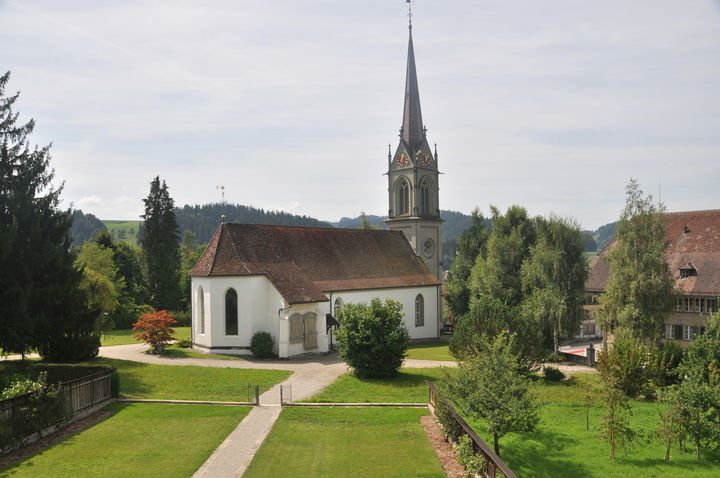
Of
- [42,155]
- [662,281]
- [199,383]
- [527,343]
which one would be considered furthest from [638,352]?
[42,155]

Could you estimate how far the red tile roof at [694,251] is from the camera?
40938 mm

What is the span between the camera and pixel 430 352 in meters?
42.2

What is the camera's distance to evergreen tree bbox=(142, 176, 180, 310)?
63.6m

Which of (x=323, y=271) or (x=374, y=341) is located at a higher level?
(x=323, y=271)

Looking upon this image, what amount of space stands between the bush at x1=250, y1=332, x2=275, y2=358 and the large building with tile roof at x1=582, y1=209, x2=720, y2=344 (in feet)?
81.6

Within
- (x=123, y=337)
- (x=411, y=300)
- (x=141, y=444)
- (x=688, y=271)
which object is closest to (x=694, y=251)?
(x=688, y=271)

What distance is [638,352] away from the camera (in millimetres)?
28266

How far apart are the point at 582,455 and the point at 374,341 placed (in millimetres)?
13455

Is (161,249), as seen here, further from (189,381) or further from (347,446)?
(347,446)

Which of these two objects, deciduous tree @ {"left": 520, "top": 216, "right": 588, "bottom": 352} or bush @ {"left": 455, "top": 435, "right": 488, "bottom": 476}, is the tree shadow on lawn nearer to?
bush @ {"left": 455, "top": 435, "right": 488, "bottom": 476}

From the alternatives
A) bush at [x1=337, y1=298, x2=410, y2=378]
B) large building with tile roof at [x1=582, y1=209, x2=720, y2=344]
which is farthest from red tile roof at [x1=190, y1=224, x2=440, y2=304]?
large building with tile roof at [x1=582, y1=209, x2=720, y2=344]

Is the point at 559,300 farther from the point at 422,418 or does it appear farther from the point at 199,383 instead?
the point at 199,383

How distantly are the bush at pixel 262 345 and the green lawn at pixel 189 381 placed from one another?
4.99 m

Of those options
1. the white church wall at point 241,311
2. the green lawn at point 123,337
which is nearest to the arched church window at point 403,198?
the white church wall at point 241,311
